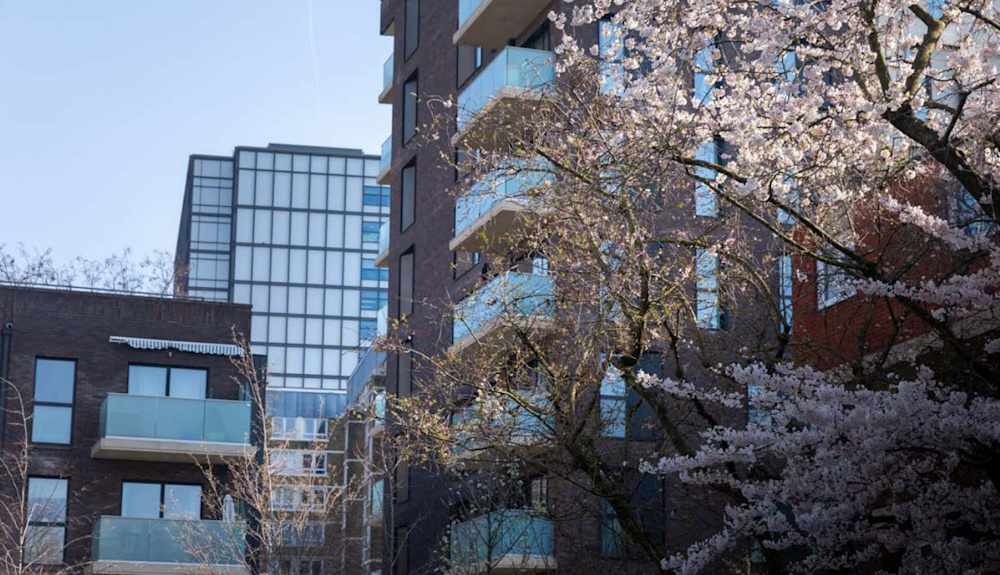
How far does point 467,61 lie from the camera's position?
1457 inches

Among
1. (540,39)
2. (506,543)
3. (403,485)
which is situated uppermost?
(540,39)

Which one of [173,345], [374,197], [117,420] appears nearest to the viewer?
[117,420]

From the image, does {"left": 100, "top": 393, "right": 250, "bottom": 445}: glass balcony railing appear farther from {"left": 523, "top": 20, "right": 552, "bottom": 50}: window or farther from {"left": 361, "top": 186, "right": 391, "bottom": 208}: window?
{"left": 361, "top": 186, "right": 391, "bottom": 208}: window

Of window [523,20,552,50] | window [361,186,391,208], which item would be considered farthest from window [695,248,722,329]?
window [361,186,391,208]

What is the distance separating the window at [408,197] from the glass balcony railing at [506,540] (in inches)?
488

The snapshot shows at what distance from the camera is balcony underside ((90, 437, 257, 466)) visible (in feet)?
115

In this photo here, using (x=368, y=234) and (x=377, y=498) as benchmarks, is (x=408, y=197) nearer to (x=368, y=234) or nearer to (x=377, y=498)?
(x=377, y=498)

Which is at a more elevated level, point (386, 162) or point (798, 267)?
point (386, 162)

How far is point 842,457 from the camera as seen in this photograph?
12828 mm

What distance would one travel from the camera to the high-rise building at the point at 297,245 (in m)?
88.6

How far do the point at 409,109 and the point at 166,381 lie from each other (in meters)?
10.2

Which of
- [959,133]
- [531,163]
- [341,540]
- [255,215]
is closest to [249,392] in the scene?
[341,540]

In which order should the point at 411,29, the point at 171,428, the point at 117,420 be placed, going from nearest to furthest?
1. the point at 117,420
2. the point at 171,428
3. the point at 411,29

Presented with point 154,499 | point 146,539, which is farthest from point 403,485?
point 146,539
